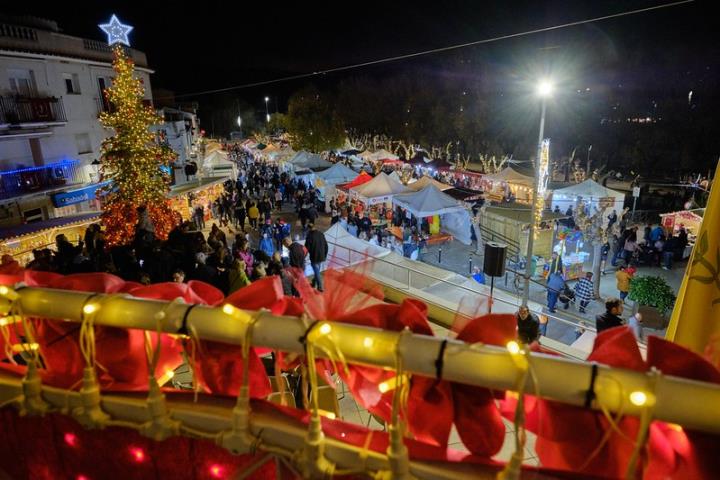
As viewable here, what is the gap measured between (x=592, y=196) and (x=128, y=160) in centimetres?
1726

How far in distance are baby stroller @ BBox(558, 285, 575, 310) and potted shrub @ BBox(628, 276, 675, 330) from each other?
1625 mm

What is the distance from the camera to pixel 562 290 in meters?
11.6

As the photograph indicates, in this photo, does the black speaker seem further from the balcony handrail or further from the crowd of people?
the balcony handrail

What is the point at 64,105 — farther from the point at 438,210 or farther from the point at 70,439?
the point at 70,439

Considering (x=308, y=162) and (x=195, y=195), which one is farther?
(x=308, y=162)

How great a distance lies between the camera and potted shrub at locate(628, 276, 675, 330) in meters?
10.1

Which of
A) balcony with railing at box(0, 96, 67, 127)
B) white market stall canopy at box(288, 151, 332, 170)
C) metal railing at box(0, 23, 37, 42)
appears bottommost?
white market stall canopy at box(288, 151, 332, 170)

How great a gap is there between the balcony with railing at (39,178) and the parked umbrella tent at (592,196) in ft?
67.8

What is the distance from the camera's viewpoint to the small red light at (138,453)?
1.75m

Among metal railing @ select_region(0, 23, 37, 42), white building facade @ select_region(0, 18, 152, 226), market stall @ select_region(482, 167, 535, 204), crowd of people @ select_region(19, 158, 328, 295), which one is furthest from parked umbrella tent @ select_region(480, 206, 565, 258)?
metal railing @ select_region(0, 23, 37, 42)

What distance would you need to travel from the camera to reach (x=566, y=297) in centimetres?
1166

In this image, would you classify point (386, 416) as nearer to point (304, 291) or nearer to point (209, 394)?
point (304, 291)

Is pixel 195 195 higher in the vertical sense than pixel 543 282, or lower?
higher

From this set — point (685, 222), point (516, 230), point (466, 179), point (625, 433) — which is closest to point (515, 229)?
point (516, 230)
